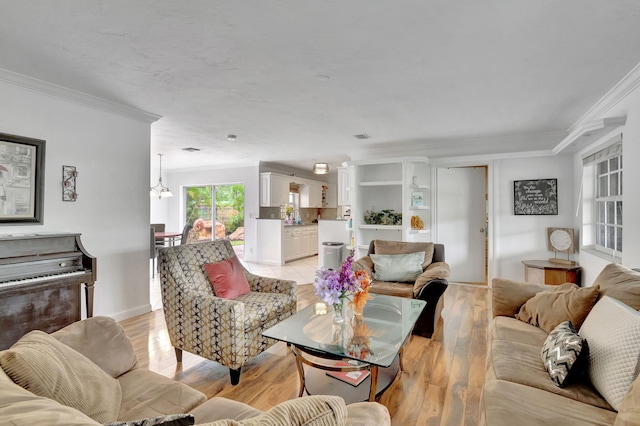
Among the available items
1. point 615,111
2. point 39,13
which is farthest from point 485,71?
point 39,13

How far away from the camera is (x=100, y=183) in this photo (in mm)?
3408

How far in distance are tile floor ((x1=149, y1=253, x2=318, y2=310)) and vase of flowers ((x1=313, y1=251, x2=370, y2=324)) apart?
332 centimetres

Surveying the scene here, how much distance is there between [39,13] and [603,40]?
3557 mm

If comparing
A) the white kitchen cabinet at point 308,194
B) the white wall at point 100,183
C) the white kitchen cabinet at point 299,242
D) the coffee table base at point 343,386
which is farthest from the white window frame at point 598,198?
the white kitchen cabinet at point 308,194

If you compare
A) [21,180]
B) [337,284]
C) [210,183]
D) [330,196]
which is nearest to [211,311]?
[337,284]

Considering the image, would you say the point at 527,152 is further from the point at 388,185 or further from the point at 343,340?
the point at 343,340

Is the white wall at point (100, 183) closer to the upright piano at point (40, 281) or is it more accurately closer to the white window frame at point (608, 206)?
the upright piano at point (40, 281)

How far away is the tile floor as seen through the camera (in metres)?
5.31

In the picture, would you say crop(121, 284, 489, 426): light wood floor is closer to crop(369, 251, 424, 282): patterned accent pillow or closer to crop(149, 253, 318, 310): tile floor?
crop(369, 251, 424, 282): patterned accent pillow

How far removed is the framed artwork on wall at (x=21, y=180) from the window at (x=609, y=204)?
5620 millimetres

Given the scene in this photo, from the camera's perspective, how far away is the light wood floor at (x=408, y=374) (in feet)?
6.50

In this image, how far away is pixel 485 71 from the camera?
261cm

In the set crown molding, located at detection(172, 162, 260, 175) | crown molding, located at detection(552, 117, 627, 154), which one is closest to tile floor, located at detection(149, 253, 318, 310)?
crown molding, located at detection(172, 162, 260, 175)

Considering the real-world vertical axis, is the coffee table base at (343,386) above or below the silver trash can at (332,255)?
below
